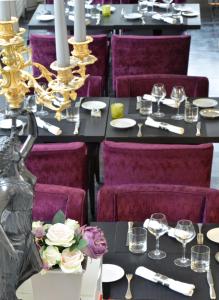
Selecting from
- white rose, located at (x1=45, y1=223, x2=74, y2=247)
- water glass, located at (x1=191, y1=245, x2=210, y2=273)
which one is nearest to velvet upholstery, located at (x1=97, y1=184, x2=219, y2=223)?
water glass, located at (x1=191, y1=245, x2=210, y2=273)

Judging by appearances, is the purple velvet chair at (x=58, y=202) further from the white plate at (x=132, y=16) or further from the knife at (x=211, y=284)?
the white plate at (x=132, y=16)

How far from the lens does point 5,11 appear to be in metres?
1.93

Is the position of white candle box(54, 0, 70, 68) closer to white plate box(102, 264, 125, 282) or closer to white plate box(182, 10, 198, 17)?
white plate box(102, 264, 125, 282)

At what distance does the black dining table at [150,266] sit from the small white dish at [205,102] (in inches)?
74.6

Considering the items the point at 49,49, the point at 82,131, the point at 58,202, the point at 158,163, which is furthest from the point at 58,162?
the point at 49,49

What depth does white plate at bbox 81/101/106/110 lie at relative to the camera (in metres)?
4.70

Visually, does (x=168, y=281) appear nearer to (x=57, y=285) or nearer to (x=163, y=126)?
(x=57, y=285)

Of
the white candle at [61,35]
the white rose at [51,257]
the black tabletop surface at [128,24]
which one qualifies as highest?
the white candle at [61,35]

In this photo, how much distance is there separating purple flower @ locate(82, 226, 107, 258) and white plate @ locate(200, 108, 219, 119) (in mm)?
2427

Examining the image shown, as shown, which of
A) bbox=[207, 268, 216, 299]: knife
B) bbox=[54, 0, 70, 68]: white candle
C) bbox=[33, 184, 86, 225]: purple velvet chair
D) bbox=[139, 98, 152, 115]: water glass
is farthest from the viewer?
bbox=[139, 98, 152, 115]: water glass

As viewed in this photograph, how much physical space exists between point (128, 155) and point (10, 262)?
2261mm

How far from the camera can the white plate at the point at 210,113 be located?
453cm

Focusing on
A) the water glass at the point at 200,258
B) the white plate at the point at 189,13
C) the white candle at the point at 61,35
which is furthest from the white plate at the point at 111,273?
the white plate at the point at 189,13

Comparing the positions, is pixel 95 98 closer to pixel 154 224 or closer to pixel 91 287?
pixel 154 224
